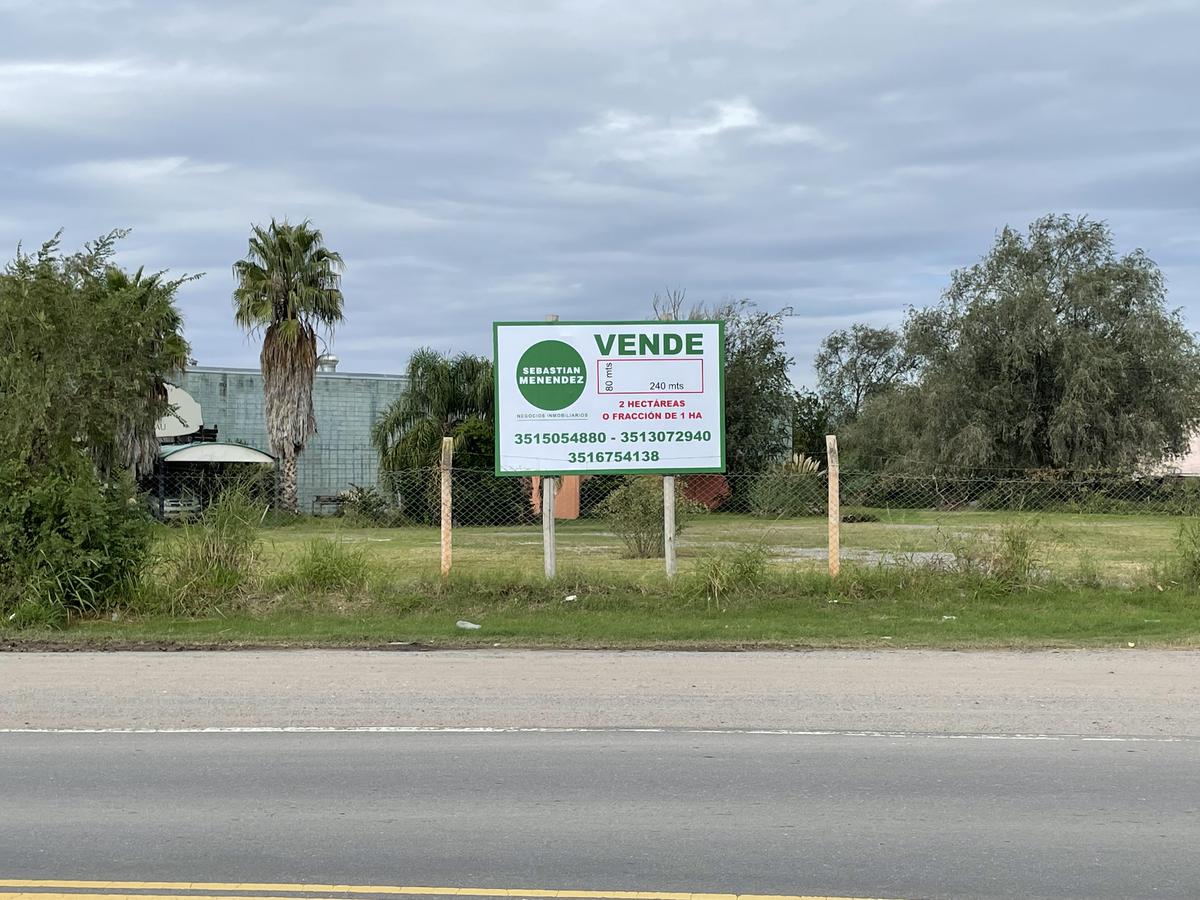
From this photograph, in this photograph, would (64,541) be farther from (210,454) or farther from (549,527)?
(210,454)

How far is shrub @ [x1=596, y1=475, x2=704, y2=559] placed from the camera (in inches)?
830

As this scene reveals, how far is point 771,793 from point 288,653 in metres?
6.62

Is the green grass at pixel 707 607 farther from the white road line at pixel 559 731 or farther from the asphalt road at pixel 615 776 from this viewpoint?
the white road line at pixel 559 731

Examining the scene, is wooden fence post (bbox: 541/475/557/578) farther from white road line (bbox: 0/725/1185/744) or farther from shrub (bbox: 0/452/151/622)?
white road line (bbox: 0/725/1185/744)

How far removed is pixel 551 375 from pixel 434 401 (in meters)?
23.0

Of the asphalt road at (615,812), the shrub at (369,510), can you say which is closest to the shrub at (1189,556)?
the asphalt road at (615,812)

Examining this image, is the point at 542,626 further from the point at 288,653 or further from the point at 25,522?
the point at 25,522

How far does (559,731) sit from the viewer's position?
845 cm

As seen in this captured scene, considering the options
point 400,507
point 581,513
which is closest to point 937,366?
point 581,513

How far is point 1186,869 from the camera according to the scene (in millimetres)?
5387

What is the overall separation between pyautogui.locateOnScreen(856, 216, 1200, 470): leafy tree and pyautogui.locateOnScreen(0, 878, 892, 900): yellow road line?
40.9 m

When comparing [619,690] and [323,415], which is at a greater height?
[323,415]

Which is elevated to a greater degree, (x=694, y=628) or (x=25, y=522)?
(x=25, y=522)

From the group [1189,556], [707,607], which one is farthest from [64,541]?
[1189,556]
